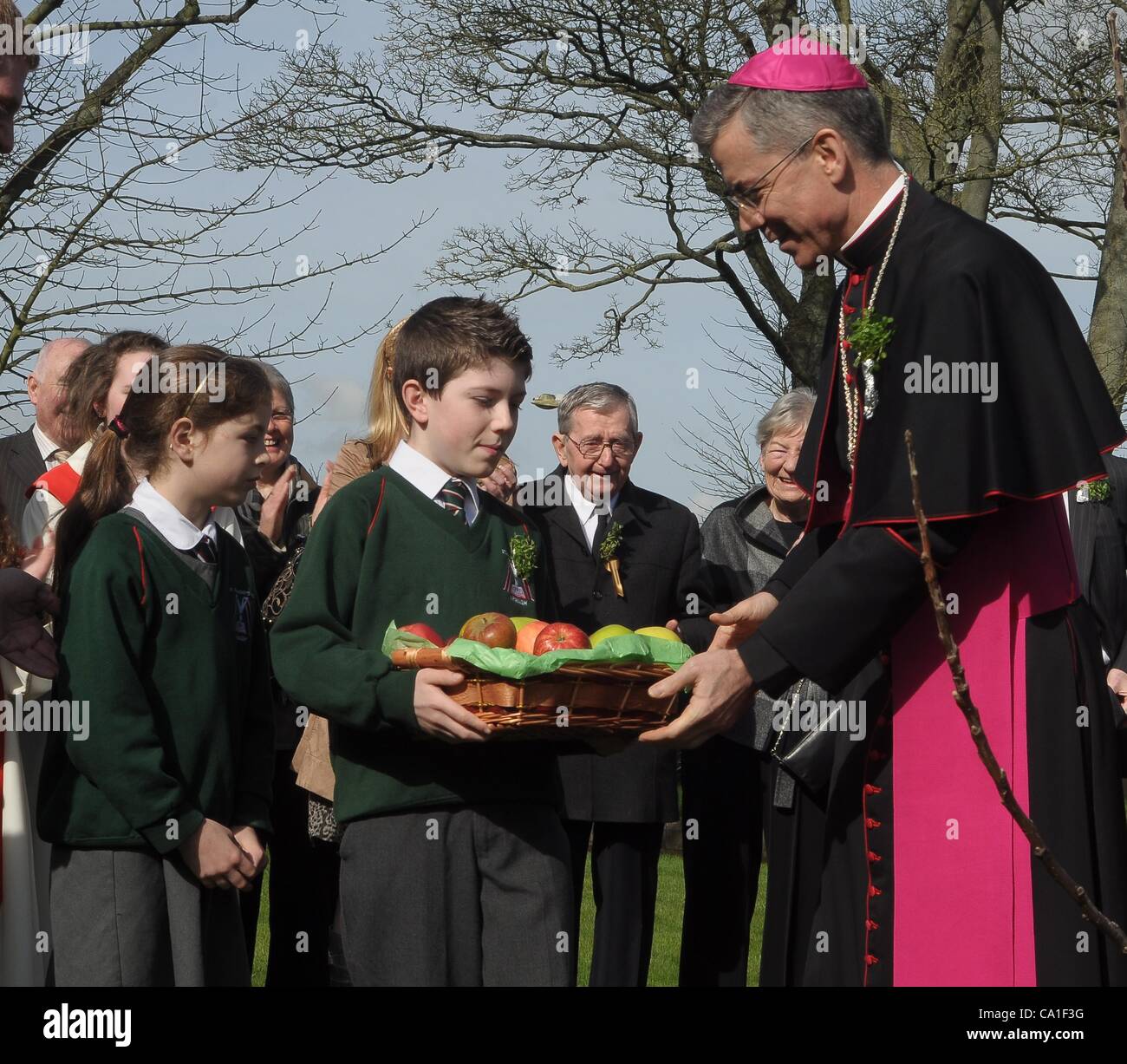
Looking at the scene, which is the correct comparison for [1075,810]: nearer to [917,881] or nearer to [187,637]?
[917,881]

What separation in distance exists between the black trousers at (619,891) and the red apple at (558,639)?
9.06 ft

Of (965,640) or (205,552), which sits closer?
(965,640)

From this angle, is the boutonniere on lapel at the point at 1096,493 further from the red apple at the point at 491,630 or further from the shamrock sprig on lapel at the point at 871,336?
the red apple at the point at 491,630

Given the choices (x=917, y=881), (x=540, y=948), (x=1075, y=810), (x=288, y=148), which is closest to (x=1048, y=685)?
(x=1075, y=810)

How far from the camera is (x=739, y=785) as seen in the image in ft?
22.5

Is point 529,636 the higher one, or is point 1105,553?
point 1105,553

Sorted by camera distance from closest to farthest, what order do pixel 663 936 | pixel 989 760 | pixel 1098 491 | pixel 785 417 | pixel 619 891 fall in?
pixel 989 760
pixel 619 891
pixel 1098 491
pixel 785 417
pixel 663 936

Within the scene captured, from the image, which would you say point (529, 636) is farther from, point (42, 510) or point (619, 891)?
point (619, 891)

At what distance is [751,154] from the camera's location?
4051 millimetres

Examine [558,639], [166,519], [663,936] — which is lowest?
[663,936]

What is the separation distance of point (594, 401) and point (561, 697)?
141 inches

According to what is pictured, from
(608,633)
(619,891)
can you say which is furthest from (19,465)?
(608,633)

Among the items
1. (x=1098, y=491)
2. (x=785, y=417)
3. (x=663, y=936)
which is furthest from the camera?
(x=663, y=936)
